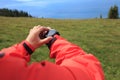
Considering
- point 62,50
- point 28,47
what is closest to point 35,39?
point 28,47

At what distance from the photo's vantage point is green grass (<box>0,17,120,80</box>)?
7754 millimetres

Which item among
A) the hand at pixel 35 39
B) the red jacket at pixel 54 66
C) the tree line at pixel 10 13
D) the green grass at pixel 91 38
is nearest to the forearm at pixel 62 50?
the red jacket at pixel 54 66

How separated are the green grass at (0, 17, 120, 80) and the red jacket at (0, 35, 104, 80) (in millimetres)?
4997

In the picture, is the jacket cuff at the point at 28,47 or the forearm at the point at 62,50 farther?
the forearm at the point at 62,50

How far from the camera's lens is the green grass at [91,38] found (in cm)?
775

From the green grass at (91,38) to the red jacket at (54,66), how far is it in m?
5.00

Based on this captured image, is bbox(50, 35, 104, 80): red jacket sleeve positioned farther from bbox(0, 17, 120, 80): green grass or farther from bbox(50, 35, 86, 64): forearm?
bbox(0, 17, 120, 80): green grass

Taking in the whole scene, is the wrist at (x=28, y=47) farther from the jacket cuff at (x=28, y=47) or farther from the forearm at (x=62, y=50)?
the forearm at (x=62, y=50)

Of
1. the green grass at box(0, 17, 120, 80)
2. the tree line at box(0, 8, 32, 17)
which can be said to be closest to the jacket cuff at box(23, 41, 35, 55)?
the green grass at box(0, 17, 120, 80)

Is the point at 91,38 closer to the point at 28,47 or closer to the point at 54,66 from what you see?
the point at 28,47

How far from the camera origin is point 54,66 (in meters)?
1.58

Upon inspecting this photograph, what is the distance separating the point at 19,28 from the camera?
11477 millimetres

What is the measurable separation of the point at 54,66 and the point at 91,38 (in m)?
8.75

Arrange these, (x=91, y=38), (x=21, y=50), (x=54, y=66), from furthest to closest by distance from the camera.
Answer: (x=91, y=38)
(x=21, y=50)
(x=54, y=66)
